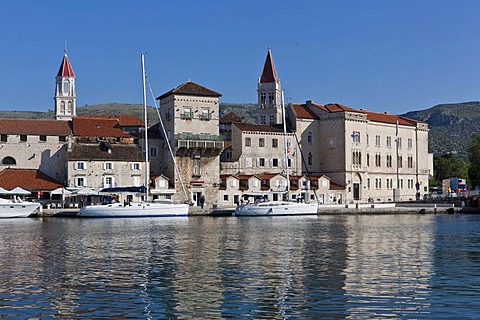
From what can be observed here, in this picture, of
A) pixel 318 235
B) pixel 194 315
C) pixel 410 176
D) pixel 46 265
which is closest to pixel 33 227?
pixel 318 235

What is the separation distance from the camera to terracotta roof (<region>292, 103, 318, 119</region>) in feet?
317

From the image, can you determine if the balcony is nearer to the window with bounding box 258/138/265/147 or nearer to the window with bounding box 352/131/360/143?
the window with bounding box 258/138/265/147

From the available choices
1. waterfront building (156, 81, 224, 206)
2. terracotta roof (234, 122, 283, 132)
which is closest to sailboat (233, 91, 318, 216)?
waterfront building (156, 81, 224, 206)

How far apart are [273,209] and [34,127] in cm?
2872

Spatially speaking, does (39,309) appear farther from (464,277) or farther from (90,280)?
(464,277)

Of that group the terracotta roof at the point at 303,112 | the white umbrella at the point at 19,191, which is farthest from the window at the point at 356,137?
the white umbrella at the point at 19,191

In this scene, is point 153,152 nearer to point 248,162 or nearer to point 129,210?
point 248,162

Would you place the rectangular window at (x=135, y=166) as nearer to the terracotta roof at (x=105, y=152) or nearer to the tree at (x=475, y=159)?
the terracotta roof at (x=105, y=152)

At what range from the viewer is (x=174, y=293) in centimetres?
2206

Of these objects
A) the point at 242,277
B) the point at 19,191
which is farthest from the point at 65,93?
the point at 242,277

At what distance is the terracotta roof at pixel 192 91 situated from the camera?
3342 inches

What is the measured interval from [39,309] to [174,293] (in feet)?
13.4

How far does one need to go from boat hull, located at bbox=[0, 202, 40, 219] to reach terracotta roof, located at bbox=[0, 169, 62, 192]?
7031 millimetres

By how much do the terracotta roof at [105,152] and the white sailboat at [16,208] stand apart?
383 inches
